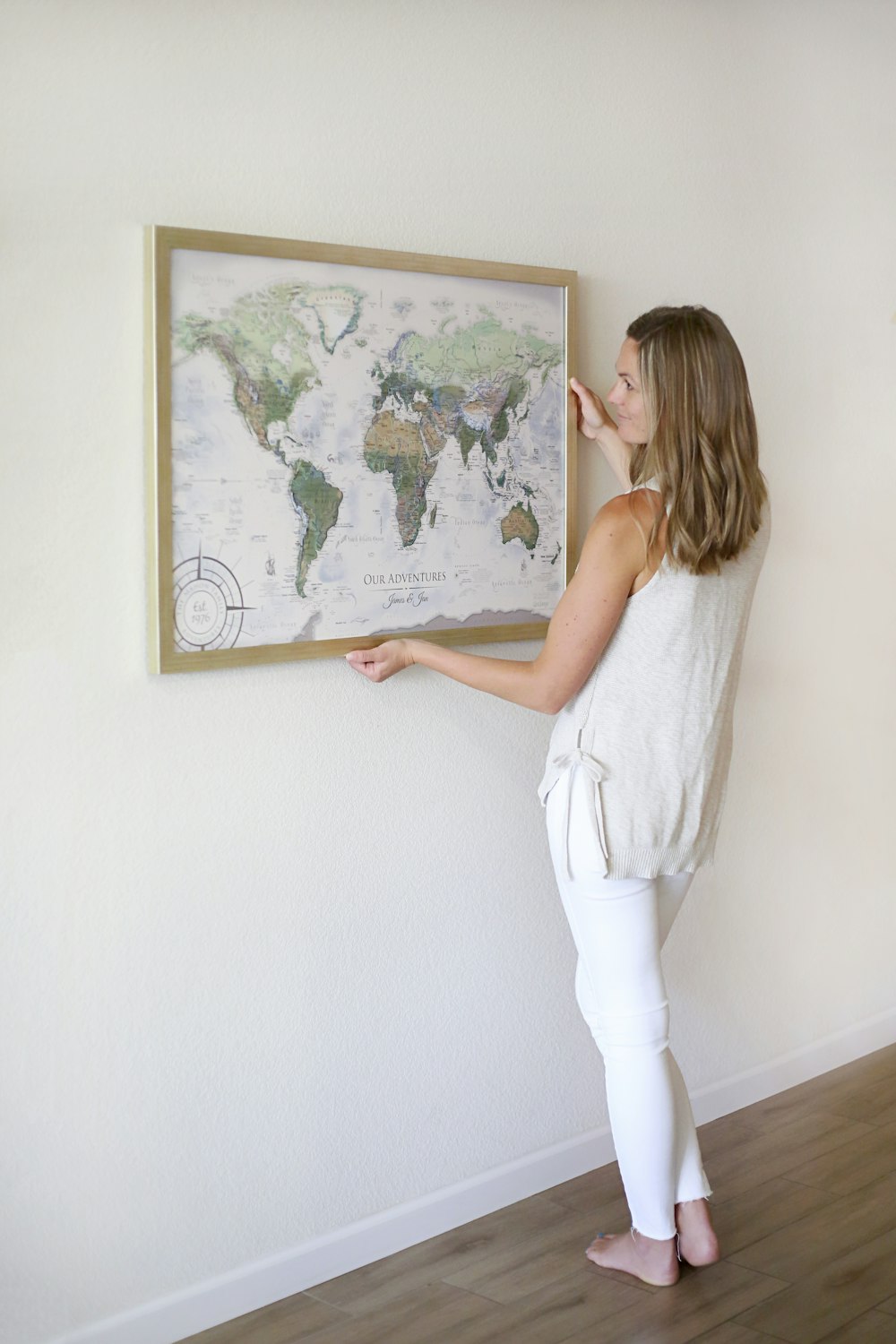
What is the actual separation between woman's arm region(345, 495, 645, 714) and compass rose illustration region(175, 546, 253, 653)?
23cm

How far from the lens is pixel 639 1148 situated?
2242mm

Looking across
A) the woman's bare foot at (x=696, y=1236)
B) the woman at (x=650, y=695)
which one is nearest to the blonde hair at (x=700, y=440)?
the woman at (x=650, y=695)

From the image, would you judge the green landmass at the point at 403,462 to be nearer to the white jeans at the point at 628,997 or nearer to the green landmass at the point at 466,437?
the green landmass at the point at 466,437

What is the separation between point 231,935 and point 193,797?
24 cm

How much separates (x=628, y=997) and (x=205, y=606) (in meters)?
0.95

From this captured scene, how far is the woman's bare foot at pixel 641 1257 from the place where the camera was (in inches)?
89.5

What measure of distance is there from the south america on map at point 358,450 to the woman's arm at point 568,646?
0.07 metres

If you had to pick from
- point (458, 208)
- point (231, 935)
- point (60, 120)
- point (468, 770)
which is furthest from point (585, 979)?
point (60, 120)

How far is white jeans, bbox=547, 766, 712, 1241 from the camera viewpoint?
221 centimetres

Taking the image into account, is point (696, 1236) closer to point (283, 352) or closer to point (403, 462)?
point (403, 462)

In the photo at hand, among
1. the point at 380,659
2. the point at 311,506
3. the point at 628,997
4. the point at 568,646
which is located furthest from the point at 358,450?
the point at 628,997

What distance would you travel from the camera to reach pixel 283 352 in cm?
213

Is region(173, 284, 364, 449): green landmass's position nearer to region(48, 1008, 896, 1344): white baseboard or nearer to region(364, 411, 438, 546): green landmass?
region(364, 411, 438, 546): green landmass

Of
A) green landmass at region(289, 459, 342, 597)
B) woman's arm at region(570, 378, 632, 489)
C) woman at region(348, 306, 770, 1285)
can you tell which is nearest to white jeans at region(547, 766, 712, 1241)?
woman at region(348, 306, 770, 1285)
